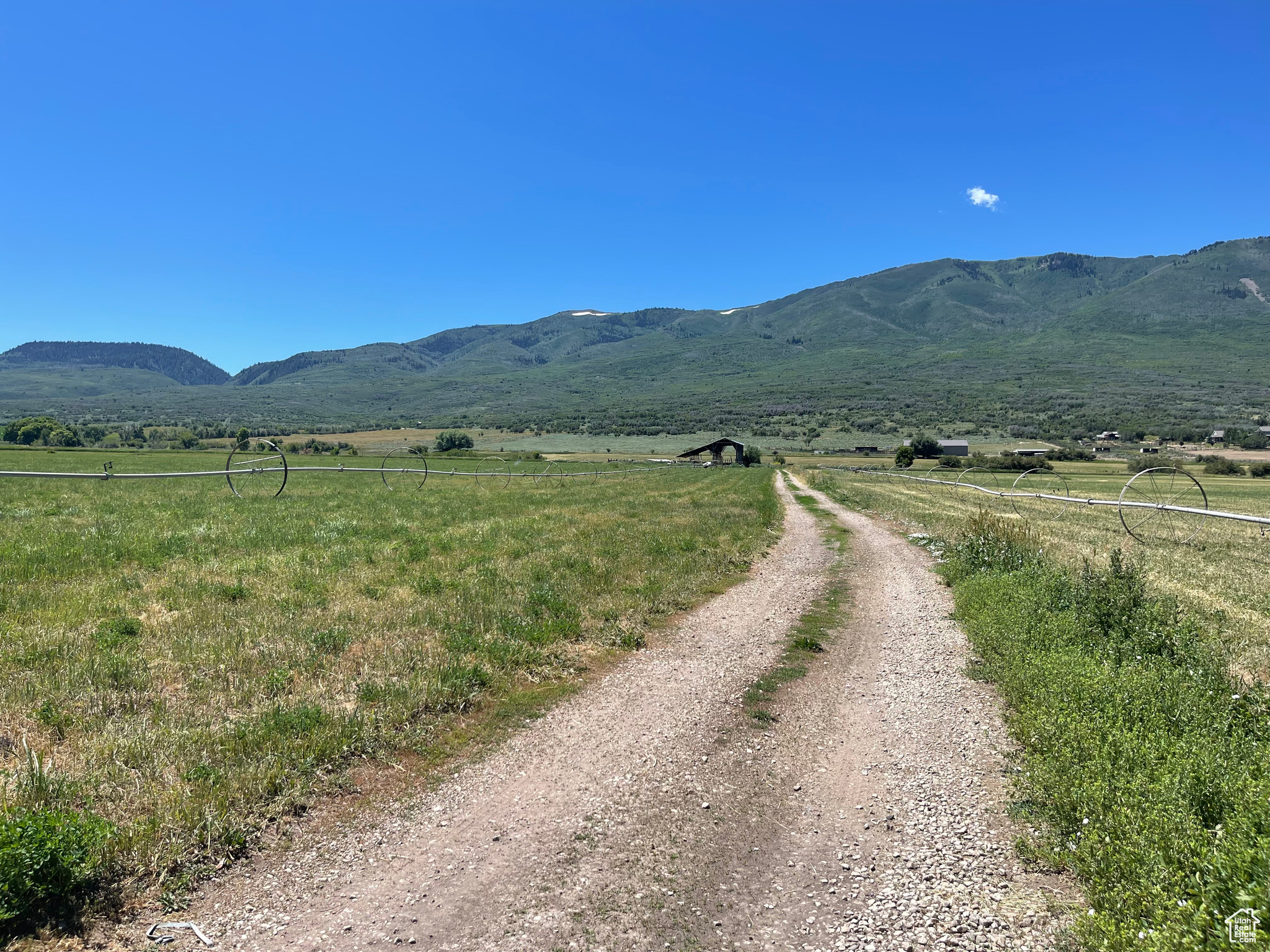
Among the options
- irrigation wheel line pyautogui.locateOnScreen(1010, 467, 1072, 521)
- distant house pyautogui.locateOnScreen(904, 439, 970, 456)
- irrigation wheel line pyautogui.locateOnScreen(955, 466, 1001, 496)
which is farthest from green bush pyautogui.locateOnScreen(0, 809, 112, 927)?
distant house pyautogui.locateOnScreen(904, 439, 970, 456)

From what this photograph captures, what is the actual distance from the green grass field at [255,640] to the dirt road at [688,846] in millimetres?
1034

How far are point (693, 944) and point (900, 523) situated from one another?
91.2 ft

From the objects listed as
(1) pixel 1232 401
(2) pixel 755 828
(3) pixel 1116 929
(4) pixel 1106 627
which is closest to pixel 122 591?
(2) pixel 755 828

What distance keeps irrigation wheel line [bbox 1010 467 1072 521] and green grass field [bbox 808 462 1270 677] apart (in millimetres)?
443

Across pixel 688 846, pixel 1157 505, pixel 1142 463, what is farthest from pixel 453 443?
pixel 688 846

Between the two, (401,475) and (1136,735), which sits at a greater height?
(401,475)

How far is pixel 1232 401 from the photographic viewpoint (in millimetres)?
165500

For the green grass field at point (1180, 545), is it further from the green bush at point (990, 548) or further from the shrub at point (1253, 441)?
the shrub at point (1253, 441)

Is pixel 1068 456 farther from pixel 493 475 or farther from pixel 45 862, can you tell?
pixel 45 862

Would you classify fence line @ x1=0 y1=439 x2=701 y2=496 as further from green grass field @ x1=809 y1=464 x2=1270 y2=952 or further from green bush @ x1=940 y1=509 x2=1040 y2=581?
green bush @ x1=940 y1=509 x2=1040 y2=581

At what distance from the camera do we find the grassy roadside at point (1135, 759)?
11.1 feet

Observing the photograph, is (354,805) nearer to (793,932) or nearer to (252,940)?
(252,940)

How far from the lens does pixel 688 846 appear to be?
15.8 feet

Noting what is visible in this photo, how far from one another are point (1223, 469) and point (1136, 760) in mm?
96030
